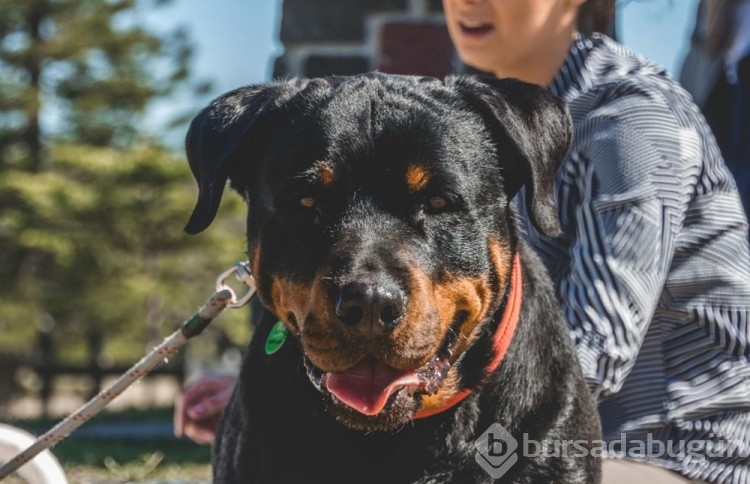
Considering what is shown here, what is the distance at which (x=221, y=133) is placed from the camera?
8.42 ft

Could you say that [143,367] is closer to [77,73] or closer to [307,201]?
[307,201]

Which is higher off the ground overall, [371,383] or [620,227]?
[620,227]

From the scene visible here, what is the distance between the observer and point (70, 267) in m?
23.2

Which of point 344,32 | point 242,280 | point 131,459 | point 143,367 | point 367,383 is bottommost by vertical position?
point 131,459

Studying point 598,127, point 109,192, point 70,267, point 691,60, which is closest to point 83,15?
point 109,192

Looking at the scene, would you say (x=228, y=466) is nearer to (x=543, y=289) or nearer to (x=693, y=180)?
(x=543, y=289)

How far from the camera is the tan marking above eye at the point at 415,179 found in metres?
2.42

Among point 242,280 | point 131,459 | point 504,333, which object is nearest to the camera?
point 504,333

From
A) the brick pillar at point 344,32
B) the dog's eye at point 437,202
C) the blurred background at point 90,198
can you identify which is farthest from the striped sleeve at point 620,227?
the blurred background at point 90,198

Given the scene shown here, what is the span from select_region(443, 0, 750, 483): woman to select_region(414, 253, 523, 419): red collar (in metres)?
0.24

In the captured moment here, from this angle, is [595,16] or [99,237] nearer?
[595,16]

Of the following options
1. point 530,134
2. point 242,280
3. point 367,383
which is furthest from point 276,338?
point 530,134

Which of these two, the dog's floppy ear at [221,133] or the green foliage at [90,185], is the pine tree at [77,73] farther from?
the dog's floppy ear at [221,133]

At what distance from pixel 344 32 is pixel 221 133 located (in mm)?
5556
